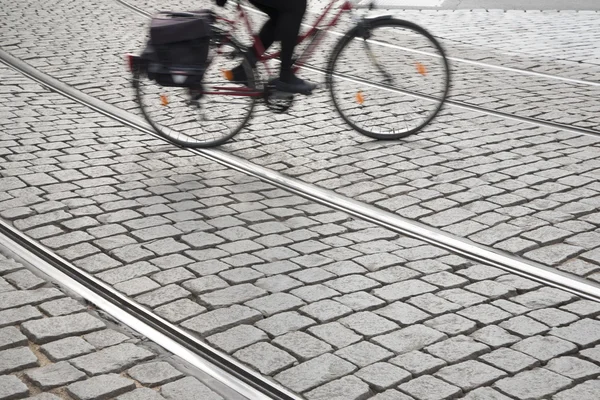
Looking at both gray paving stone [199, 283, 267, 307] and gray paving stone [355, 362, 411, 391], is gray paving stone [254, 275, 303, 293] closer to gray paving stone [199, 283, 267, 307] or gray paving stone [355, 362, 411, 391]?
gray paving stone [199, 283, 267, 307]

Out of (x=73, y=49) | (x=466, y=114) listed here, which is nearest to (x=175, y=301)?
(x=466, y=114)

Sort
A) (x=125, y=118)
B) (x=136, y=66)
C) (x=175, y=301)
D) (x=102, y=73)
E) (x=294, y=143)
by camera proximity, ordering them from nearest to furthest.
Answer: (x=175, y=301) < (x=136, y=66) < (x=294, y=143) < (x=125, y=118) < (x=102, y=73)

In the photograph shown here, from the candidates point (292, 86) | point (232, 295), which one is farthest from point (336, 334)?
point (292, 86)

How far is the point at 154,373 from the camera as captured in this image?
13.3 feet

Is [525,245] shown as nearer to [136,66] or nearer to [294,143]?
[294,143]

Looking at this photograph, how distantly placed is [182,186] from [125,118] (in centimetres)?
188

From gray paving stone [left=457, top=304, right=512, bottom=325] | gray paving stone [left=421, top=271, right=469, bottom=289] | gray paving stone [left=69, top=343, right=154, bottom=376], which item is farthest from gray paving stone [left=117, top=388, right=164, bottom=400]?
gray paving stone [left=421, top=271, right=469, bottom=289]

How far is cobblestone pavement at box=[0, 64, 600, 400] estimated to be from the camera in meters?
4.09

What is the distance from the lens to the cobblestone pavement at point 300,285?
4090 mm

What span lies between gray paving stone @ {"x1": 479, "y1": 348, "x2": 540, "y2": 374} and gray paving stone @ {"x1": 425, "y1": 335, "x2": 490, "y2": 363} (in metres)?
0.05

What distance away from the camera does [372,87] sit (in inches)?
319

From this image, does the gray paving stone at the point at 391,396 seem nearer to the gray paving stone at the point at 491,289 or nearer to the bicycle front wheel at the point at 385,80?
the gray paving stone at the point at 491,289

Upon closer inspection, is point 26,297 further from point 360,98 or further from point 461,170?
point 360,98

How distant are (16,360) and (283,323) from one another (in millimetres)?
1222
